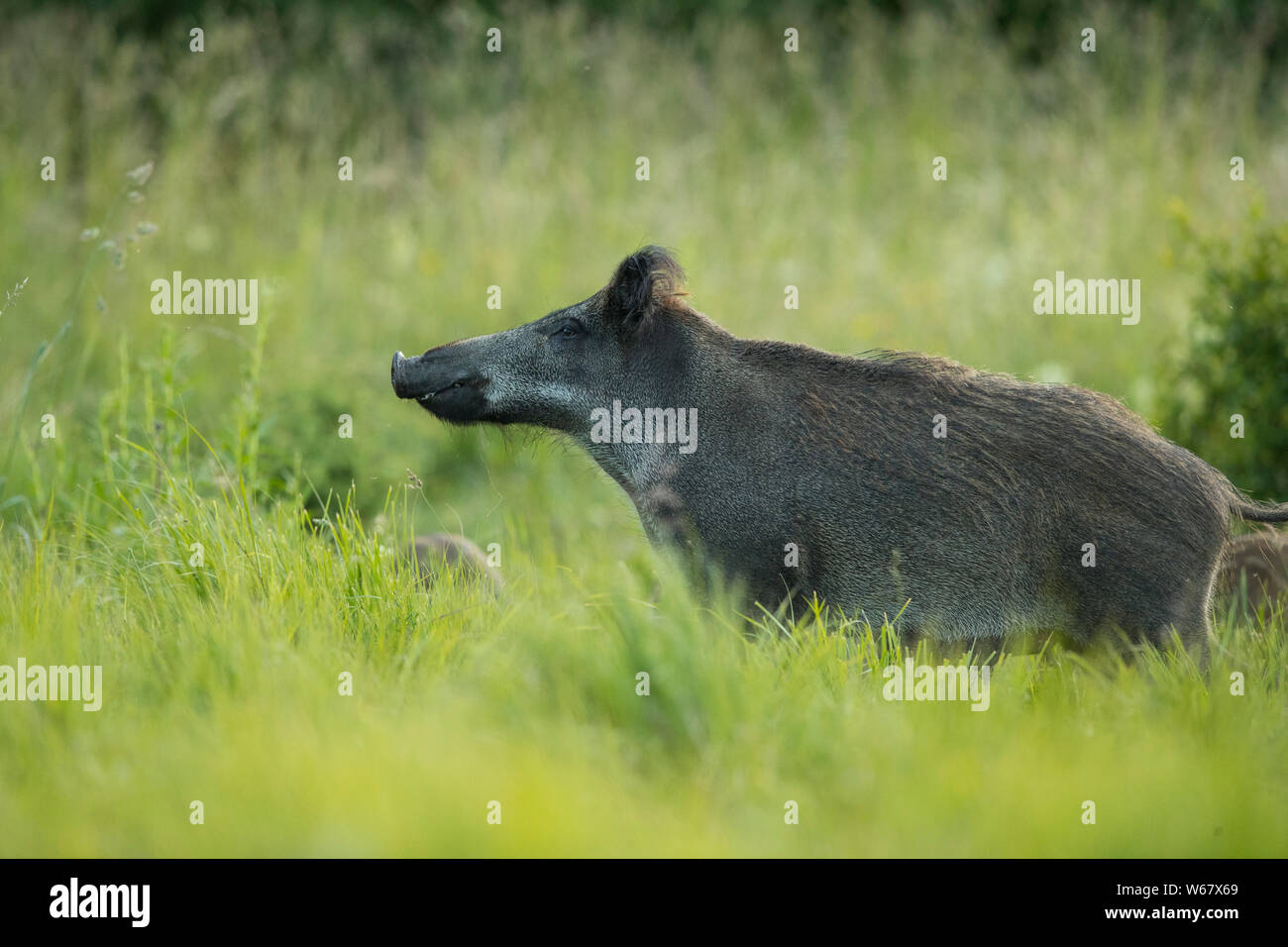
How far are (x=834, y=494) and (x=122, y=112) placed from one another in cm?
908

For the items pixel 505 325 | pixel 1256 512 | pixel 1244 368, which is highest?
pixel 505 325

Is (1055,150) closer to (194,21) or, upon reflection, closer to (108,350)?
(108,350)

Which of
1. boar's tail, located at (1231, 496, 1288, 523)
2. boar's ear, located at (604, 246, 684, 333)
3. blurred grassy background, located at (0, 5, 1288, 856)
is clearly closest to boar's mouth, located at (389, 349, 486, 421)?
blurred grassy background, located at (0, 5, 1288, 856)

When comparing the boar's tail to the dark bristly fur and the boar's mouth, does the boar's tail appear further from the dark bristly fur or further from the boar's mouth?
the boar's mouth

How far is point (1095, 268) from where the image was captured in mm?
10406

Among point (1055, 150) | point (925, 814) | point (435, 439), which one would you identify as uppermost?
point (1055, 150)

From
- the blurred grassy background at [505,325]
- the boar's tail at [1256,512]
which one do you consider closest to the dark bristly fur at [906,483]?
the boar's tail at [1256,512]

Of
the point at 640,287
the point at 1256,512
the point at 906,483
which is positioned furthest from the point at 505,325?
the point at 1256,512

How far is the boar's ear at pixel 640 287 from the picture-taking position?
217 inches

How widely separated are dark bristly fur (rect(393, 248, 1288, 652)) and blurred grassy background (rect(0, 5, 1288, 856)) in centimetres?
30

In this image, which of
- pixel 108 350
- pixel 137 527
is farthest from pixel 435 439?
pixel 137 527

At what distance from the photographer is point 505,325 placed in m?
10.2

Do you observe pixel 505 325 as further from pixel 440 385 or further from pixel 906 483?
pixel 906 483

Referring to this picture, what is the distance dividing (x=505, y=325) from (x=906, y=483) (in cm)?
550
